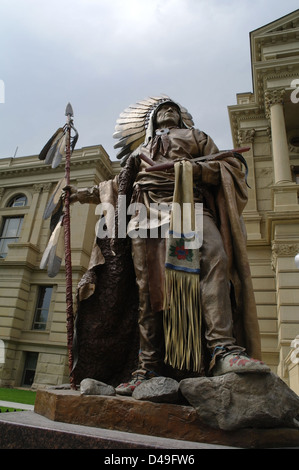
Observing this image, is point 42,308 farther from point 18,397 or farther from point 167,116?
point 167,116

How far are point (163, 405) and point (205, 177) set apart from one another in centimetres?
180

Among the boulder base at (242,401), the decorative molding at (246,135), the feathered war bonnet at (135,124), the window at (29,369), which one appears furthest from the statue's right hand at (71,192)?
the window at (29,369)

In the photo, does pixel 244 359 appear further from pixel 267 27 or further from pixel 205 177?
pixel 267 27

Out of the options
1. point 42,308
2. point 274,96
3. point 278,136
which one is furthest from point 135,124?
point 42,308

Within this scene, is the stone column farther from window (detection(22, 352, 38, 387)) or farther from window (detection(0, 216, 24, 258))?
window (detection(0, 216, 24, 258))

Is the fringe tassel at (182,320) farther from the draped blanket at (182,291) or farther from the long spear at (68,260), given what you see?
the long spear at (68,260)

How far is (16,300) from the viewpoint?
66.4 feet

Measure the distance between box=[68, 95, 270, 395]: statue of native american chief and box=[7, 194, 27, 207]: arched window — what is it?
74.6 ft

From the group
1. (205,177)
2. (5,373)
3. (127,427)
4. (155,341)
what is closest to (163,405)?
(127,427)

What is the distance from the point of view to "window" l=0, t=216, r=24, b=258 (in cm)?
2344

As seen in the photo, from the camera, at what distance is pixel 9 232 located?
78.4 feet

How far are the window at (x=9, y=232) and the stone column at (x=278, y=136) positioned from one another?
1687 cm

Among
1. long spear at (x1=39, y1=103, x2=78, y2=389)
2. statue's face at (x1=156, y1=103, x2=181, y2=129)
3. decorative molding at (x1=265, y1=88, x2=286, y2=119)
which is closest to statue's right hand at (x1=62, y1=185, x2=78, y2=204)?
long spear at (x1=39, y1=103, x2=78, y2=389)

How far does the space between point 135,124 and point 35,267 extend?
18951 millimetres
